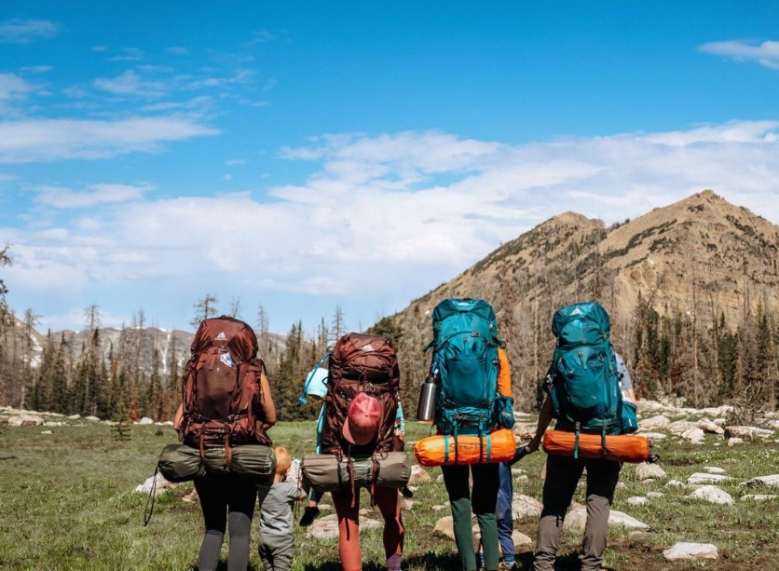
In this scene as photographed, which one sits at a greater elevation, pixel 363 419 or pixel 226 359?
pixel 226 359

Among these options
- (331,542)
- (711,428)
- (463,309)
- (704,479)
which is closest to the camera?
(463,309)

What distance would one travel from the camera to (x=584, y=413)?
6820 mm

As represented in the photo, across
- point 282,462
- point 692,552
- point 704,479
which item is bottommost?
point 704,479

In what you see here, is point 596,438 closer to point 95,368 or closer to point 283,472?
point 283,472

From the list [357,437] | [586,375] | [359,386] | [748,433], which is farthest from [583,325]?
[748,433]

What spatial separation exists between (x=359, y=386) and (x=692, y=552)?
452 centimetres

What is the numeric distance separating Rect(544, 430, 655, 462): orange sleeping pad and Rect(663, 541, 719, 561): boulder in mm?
2409

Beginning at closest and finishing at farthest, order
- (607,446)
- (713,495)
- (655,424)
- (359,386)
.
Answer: (607,446), (359,386), (713,495), (655,424)

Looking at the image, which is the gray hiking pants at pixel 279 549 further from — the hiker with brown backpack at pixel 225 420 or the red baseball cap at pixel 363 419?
the red baseball cap at pixel 363 419

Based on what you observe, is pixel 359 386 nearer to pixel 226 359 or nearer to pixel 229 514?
pixel 226 359

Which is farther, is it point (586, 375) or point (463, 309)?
point (463, 309)

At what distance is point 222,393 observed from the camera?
6414 mm

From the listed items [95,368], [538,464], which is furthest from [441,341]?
[95,368]

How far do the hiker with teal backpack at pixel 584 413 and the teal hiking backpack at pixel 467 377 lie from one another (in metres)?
0.54
